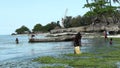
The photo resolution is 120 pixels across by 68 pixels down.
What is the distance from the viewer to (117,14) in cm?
12481

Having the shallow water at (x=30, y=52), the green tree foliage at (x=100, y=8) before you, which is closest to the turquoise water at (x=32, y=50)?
the shallow water at (x=30, y=52)

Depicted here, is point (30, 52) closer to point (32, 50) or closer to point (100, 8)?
point (32, 50)

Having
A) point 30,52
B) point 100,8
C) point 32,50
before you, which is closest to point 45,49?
point 32,50

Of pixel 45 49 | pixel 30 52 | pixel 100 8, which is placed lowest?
pixel 30 52

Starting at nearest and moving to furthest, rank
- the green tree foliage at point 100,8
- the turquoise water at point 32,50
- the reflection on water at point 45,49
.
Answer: the turquoise water at point 32,50
the reflection on water at point 45,49
the green tree foliage at point 100,8

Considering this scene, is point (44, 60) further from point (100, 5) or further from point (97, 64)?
point (100, 5)

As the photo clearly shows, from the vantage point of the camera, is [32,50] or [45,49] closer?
[32,50]

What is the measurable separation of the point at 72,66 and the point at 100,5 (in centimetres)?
8916

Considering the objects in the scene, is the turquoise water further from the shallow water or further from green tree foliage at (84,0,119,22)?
green tree foliage at (84,0,119,22)

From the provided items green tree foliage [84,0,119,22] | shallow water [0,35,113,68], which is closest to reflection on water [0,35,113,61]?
shallow water [0,35,113,68]

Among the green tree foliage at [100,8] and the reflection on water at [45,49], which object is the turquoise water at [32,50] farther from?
the green tree foliage at [100,8]

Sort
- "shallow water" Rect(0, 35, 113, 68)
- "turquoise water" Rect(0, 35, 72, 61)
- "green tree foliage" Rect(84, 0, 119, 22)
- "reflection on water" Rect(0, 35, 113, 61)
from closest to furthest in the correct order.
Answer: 1. "shallow water" Rect(0, 35, 113, 68)
2. "turquoise water" Rect(0, 35, 72, 61)
3. "reflection on water" Rect(0, 35, 113, 61)
4. "green tree foliage" Rect(84, 0, 119, 22)

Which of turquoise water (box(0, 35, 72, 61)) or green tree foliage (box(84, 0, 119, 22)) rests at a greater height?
green tree foliage (box(84, 0, 119, 22))

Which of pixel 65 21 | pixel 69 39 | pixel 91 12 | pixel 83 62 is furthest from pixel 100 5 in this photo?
pixel 83 62
